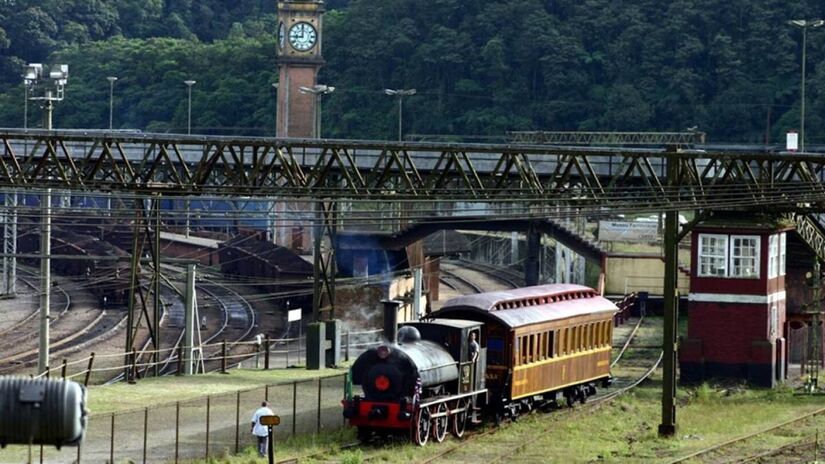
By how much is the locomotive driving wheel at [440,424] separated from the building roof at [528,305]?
8.92ft

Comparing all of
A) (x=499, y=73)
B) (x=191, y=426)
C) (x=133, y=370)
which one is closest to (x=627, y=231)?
(x=133, y=370)

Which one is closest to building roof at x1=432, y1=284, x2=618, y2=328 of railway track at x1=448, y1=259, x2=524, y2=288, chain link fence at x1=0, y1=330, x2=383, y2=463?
chain link fence at x1=0, y1=330, x2=383, y2=463

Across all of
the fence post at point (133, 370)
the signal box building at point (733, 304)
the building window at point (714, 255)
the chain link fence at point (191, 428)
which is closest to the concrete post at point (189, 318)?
the fence post at point (133, 370)

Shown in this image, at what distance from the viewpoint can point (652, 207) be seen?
36938mm

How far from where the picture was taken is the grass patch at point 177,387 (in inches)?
1496

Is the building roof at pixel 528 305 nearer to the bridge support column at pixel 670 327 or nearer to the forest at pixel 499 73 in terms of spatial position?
the bridge support column at pixel 670 327

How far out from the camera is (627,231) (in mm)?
73000

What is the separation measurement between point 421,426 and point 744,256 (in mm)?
15267

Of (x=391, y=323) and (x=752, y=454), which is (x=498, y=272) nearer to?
(x=752, y=454)

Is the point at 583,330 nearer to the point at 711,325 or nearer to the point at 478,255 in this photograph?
the point at 711,325

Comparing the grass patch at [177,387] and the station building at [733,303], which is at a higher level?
the station building at [733,303]

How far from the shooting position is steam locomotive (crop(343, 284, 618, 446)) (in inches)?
1238

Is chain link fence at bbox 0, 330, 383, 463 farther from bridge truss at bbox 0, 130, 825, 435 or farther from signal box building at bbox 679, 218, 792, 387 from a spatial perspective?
signal box building at bbox 679, 218, 792, 387

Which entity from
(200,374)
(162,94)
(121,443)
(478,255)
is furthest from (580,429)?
(162,94)
